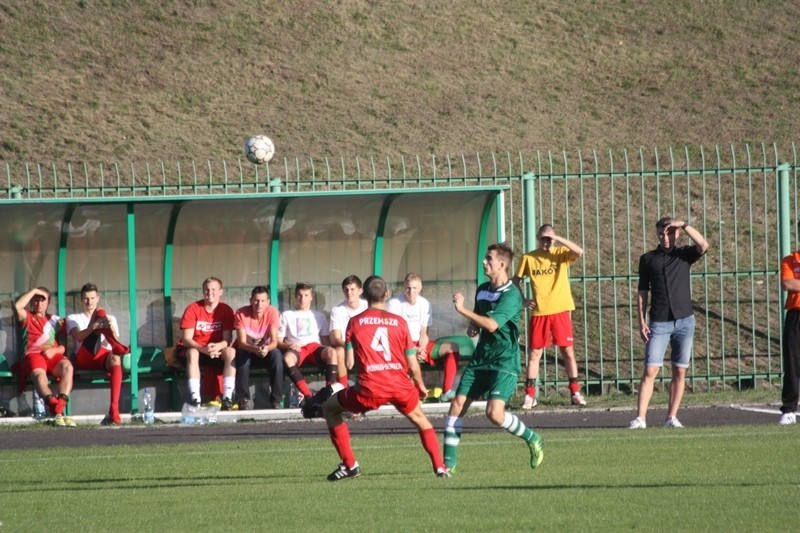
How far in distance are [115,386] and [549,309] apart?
480 centimetres

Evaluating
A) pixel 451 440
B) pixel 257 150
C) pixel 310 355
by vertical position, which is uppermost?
pixel 257 150

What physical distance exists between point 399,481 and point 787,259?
5.10 m

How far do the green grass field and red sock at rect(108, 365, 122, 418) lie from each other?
2.71 meters

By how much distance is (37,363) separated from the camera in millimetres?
14203

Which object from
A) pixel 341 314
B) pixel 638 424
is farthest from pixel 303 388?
pixel 638 424

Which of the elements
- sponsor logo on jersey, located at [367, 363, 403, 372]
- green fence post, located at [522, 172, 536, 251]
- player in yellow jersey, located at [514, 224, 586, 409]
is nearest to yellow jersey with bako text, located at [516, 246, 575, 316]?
player in yellow jersey, located at [514, 224, 586, 409]

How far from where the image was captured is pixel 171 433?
1261cm

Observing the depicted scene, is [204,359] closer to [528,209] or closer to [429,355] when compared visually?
[429,355]

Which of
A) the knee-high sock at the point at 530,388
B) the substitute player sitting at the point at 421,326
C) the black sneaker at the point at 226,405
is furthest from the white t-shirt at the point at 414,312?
the black sneaker at the point at 226,405

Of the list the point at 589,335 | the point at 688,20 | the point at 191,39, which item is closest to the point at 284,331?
the point at 589,335

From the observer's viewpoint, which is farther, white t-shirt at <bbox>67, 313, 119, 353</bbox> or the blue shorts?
white t-shirt at <bbox>67, 313, 119, 353</bbox>

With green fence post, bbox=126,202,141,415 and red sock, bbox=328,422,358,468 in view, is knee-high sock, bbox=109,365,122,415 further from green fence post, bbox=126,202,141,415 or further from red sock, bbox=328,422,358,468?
red sock, bbox=328,422,358,468

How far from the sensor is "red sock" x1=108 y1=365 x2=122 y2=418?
13.9 m

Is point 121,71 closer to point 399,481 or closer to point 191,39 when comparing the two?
point 191,39
